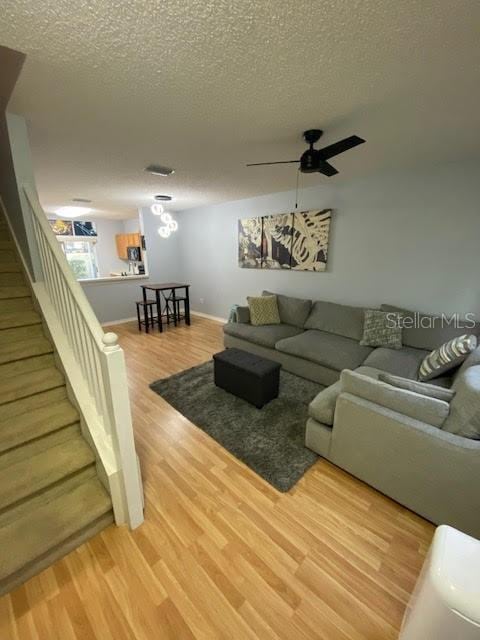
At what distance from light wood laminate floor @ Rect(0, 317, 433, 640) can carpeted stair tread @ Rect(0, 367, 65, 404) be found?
0.89m

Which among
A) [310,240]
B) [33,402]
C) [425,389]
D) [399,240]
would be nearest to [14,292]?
[33,402]

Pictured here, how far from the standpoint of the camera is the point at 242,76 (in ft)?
4.46

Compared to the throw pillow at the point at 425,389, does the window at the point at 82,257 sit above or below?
above

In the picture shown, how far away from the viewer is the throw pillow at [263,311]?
3.93m

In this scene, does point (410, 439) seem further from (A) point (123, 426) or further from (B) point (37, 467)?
(B) point (37, 467)

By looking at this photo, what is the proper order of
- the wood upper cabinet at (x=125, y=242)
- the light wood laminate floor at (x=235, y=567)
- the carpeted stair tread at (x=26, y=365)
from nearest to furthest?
the light wood laminate floor at (x=235, y=567) → the carpeted stair tread at (x=26, y=365) → the wood upper cabinet at (x=125, y=242)

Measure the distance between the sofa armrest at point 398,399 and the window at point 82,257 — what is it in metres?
7.89

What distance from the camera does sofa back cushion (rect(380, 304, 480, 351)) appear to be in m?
2.76

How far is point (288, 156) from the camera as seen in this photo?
97.6 inches

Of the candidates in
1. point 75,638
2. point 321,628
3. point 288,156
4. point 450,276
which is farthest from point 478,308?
point 75,638

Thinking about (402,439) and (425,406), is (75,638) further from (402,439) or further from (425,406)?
(425,406)

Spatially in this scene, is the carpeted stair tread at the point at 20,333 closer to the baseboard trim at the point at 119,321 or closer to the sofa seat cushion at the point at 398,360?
the sofa seat cushion at the point at 398,360

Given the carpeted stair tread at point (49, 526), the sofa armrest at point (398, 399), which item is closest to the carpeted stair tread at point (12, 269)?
the carpeted stair tread at point (49, 526)

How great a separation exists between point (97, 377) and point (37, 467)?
2.12 ft
